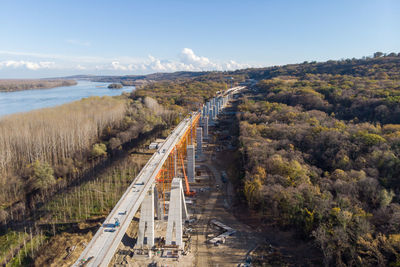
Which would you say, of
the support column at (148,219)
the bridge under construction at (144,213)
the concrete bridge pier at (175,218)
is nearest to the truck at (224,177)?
the bridge under construction at (144,213)

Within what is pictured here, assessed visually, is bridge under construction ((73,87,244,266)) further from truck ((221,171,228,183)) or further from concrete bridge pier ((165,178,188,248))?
truck ((221,171,228,183))

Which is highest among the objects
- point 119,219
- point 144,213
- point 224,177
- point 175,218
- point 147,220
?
point 119,219

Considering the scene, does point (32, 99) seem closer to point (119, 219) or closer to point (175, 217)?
point (175, 217)

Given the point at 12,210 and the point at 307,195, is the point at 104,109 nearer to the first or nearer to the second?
the point at 12,210

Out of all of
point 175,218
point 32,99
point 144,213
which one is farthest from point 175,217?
point 32,99

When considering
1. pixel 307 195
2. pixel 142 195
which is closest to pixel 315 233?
pixel 307 195

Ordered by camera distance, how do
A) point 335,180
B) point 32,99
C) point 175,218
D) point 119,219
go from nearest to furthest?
point 119,219 → point 175,218 → point 335,180 → point 32,99
